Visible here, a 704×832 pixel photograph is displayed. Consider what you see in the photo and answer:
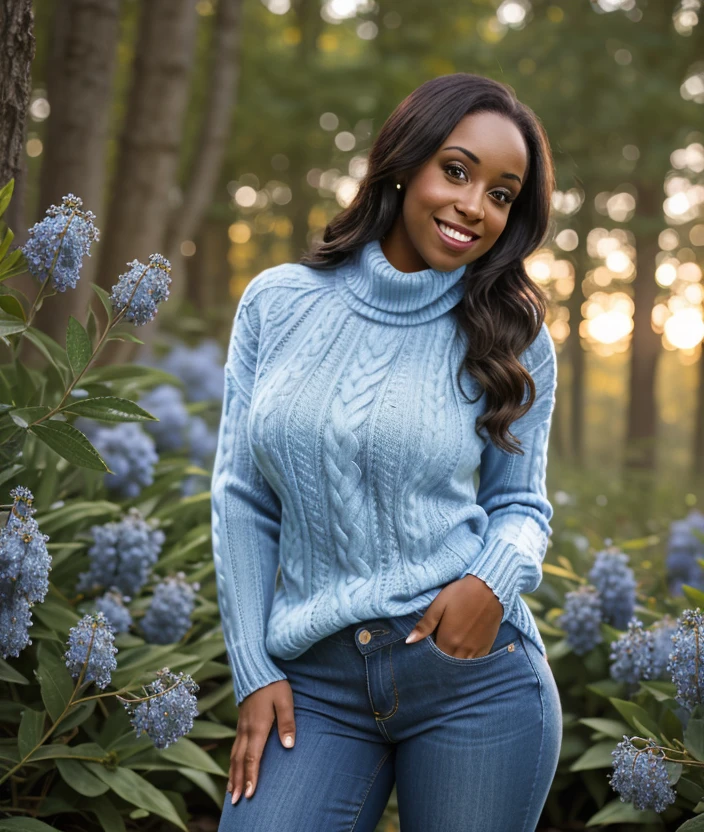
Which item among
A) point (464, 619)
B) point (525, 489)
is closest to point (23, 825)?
point (464, 619)

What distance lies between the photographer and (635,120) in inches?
425

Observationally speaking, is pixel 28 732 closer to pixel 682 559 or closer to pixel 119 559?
pixel 119 559

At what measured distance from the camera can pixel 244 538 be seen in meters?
2.19

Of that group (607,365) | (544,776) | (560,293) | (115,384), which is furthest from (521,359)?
(607,365)

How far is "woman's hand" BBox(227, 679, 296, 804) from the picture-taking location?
6.63 ft

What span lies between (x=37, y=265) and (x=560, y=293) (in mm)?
15541

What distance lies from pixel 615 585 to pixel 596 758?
65 cm

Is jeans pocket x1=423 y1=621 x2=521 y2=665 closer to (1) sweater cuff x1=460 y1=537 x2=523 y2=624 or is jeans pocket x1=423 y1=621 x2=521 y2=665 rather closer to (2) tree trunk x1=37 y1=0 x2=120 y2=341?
(1) sweater cuff x1=460 y1=537 x2=523 y2=624

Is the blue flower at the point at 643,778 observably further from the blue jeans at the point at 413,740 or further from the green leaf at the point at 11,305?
the green leaf at the point at 11,305

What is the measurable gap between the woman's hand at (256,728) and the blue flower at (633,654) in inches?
49.8

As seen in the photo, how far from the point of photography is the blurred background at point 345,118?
5406 millimetres

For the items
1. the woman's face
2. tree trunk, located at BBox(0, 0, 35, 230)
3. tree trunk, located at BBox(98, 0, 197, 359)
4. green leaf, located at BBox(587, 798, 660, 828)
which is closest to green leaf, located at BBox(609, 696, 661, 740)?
green leaf, located at BBox(587, 798, 660, 828)

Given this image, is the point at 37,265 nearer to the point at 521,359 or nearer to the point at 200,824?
the point at 521,359

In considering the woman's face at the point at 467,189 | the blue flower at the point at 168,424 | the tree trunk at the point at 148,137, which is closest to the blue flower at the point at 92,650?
the woman's face at the point at 467,189
